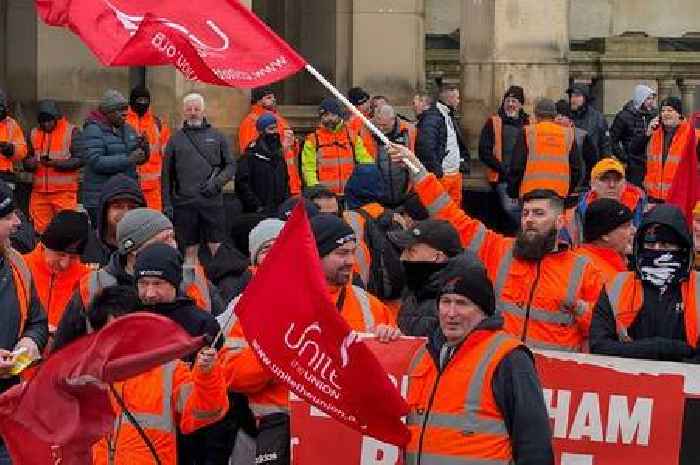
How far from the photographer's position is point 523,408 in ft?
28.8

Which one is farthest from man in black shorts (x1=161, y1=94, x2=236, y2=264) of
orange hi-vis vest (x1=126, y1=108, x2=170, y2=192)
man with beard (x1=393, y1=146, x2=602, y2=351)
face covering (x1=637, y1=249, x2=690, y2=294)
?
face covering (x1=637, y1=249, x2=690, y2=294)

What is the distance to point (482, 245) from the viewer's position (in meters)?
11.9

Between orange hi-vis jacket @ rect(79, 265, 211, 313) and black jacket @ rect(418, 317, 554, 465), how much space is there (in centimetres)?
202

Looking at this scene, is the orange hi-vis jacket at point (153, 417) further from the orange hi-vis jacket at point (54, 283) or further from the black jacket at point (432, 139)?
the black jacket at point (432, 139)

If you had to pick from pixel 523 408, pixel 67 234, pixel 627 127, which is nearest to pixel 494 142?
pixel 627 127

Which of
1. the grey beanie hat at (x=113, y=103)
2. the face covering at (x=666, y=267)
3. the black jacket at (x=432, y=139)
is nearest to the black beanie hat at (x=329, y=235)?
the face covering at (x=666, y=267)

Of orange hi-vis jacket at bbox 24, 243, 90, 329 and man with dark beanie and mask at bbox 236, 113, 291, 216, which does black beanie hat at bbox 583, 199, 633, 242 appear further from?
man with dark beanie and mask at bbox 236, 113, 291, 216

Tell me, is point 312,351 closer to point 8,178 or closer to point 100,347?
point 100,347

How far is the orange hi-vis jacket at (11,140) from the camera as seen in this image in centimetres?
2070

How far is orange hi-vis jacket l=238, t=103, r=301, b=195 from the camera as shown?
2139 cm

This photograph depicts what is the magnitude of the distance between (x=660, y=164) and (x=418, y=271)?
34.7ft

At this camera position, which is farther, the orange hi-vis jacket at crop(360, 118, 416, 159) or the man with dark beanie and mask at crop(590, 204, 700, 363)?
the orange hi-vis jacket at crop(360, 118, 416, 159)

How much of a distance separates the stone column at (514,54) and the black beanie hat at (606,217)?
13.2 meters

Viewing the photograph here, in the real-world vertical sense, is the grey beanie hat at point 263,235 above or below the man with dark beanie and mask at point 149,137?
above
